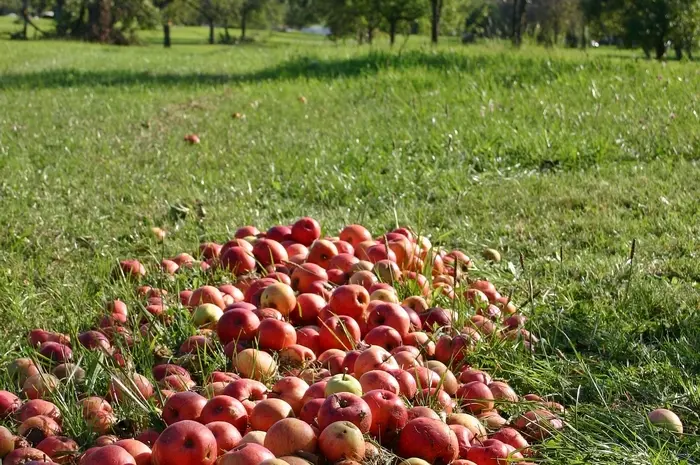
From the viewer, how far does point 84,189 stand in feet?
21.3

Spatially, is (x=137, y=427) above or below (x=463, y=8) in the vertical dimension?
below

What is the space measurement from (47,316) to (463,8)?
56.9 metres

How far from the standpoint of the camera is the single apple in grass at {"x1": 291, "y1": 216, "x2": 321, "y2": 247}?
466 centimetres

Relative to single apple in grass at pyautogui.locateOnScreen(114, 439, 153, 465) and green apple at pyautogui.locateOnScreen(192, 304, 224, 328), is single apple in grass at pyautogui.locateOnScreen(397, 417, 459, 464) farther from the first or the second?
green apple at pyautogui.locateOnScreen(192, 304, 224, 328)

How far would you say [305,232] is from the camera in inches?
184

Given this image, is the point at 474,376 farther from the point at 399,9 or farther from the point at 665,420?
the point at 399,9

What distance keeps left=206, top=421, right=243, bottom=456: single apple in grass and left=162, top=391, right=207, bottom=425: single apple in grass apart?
157mm

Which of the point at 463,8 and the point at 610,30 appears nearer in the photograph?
the point at 610,30

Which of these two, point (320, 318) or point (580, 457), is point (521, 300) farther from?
point (580, 457)

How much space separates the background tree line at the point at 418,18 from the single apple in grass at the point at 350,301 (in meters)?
11.2

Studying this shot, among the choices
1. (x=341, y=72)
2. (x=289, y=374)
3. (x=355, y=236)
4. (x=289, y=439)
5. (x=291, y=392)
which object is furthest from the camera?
(x=341, y=72)

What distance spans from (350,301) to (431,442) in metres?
1.11

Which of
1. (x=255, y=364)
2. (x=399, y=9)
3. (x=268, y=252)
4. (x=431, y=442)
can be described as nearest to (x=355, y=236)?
(x=268, y=252)

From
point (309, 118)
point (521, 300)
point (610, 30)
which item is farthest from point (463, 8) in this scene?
point (521, 300)
